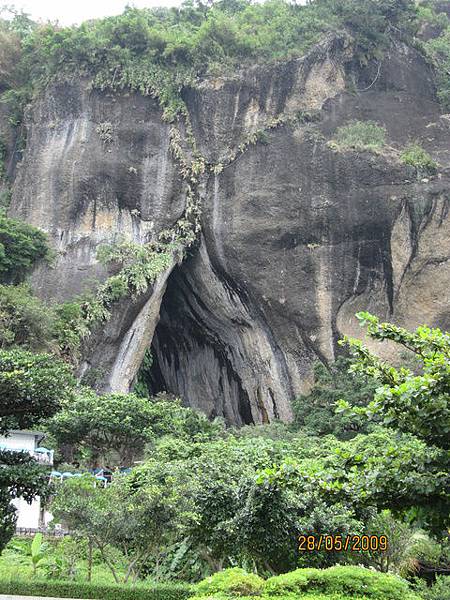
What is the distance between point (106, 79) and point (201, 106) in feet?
11.4

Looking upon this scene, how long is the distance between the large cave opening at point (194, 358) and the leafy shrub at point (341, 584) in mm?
17860

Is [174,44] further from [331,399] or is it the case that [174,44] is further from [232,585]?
[232,585]

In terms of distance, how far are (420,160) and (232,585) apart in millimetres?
19368

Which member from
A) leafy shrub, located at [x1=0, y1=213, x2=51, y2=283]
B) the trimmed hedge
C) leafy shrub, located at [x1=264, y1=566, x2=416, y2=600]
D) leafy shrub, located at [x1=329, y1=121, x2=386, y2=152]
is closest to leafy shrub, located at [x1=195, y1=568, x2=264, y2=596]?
leafy shrub, located at [x1=264, y1=566, x2=416, y2=600]

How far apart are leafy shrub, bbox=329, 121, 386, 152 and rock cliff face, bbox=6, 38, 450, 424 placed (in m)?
0.31

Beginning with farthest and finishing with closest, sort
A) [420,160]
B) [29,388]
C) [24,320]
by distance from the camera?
[420,160], [24,320], [29,388]

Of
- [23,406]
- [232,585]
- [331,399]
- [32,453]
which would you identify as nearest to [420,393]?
[232,585]

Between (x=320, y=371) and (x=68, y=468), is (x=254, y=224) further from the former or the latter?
(x=68, y=468)

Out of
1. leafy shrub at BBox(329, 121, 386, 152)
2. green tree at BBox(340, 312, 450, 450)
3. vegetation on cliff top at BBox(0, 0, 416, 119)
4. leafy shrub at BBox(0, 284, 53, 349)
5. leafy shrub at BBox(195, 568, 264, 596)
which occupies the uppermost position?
vegetation on cliff top at BBox(0, 0, 416, 119)

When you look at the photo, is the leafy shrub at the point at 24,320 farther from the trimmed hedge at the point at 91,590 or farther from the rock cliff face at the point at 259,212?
the trimmed hedge at the point at 91,590

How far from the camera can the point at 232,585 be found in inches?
203

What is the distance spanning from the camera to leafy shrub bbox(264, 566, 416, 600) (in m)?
5.16

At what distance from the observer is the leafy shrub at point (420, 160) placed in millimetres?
21828
